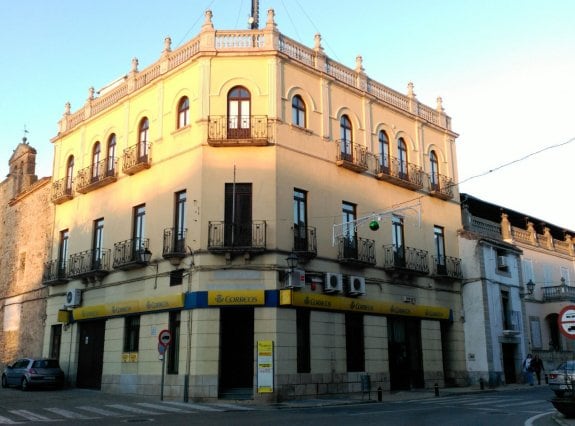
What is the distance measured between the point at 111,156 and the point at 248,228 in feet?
32.5

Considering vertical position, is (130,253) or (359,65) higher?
(359,65)

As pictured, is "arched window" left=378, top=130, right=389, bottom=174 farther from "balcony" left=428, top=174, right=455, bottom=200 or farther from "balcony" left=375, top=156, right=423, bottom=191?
"balcony" left=428, top=174, right=455, bottom=200

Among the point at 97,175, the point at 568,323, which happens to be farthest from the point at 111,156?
the point at 568,323

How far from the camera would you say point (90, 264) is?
92.4ft

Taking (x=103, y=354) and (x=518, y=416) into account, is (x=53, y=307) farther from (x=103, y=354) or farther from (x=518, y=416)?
(x=518, y=416)

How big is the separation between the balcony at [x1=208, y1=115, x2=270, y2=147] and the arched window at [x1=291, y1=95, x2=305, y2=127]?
167cm

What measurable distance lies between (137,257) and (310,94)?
10112 mm

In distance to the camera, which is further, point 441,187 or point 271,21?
point 441,187

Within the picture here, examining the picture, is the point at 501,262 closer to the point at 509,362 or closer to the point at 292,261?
the point at 509,362

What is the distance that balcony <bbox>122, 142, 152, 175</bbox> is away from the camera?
2574 centimetres

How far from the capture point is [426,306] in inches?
1133

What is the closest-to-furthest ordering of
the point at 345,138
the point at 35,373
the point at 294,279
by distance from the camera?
1. the point at 294,279
2. the point at 35,373
3. the point at 345,138

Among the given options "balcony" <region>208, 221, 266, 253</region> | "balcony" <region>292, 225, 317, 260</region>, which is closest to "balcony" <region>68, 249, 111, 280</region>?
"balcony" <region>208, 221, 266, 253</region>

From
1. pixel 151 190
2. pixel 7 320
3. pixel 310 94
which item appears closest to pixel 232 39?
pixel 310 94
